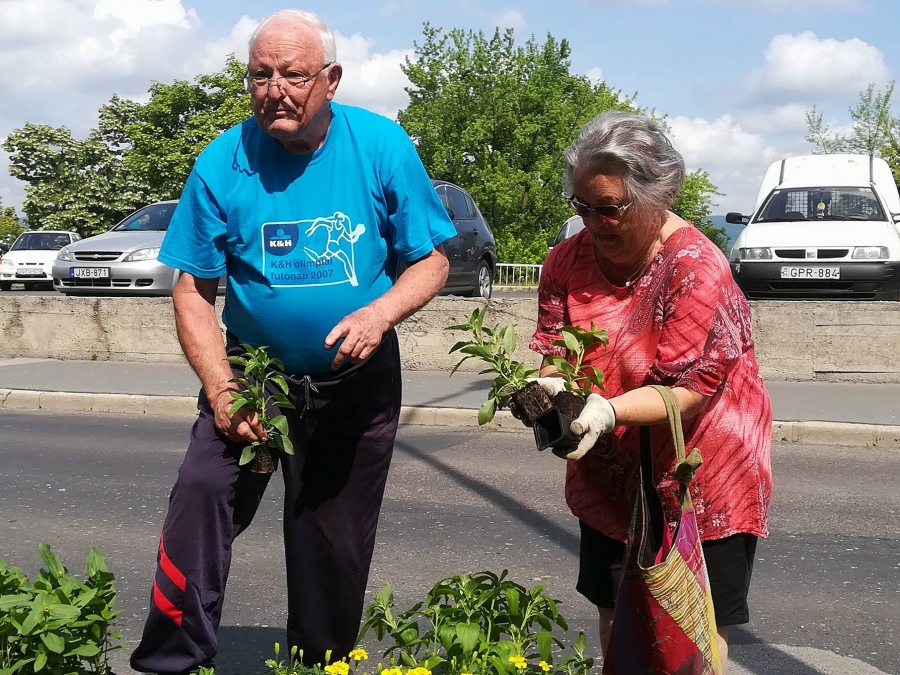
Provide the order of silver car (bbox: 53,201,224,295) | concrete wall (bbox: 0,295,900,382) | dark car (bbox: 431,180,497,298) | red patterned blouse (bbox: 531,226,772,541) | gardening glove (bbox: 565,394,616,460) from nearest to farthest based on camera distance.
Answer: gardening glove (bbox: 565,394,616,460) < red patterned blouse (bbox: 531,226,772,541) < concrete wall (bbox: 0,295,900,382) < silver car (bbox: 53,201,224,295) < dark car (bbox: 431,180,497,298)

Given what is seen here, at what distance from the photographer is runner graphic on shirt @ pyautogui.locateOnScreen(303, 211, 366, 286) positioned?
274 cm

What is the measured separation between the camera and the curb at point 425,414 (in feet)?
26.9

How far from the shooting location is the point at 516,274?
105 feet

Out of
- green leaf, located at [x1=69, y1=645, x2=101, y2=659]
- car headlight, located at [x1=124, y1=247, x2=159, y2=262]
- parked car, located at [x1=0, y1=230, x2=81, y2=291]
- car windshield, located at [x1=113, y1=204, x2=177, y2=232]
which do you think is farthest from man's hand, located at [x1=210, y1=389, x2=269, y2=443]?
parked car, located at [x1=0, y1=230, x2=81, y2=291]

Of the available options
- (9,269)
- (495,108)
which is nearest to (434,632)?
(9,269)

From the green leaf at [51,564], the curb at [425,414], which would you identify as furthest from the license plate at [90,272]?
the green leaf at [51,564]

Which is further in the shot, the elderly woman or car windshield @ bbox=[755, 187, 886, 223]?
car windshield @ bbox=[755, 187, 886, 223]

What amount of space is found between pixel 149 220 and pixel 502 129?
114 feet

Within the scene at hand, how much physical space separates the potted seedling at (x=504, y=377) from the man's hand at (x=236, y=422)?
58 cm

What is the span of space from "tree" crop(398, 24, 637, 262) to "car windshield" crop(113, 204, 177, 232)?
31045 mm

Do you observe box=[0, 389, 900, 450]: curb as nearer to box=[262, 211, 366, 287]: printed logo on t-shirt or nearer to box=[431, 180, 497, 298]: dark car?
box=[431, 180, 497, 298]: dark car

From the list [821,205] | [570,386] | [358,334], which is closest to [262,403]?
[358,334]

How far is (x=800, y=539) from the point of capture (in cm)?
545

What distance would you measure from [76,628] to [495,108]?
154 ft
